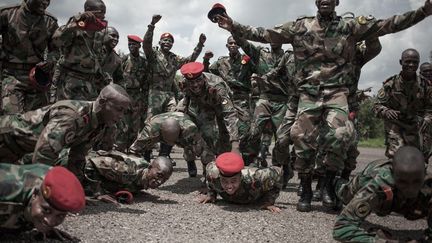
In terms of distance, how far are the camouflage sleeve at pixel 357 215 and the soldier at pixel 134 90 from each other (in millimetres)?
5603

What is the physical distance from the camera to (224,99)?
6402 millimetres

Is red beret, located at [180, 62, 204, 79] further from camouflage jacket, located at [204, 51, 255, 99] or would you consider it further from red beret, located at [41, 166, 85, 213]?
red beret, located at [41, 166, 85, 213]

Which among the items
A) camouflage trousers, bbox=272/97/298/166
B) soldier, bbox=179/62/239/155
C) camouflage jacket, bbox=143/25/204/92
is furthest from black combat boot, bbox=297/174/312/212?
camouflage jacket, bbox=143/25/204/92

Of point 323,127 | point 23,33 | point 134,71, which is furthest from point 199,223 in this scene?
point 134,71

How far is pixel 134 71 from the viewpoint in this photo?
8953 mm

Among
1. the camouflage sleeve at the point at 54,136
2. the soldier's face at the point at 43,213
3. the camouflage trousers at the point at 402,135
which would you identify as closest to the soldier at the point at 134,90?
the camouflage sleeve at the point at 54,136

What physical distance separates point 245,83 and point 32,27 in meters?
4.41

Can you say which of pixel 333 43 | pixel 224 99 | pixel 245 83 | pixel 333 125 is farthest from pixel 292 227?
pixel 245 83

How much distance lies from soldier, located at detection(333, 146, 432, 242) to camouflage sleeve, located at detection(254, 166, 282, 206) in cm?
141

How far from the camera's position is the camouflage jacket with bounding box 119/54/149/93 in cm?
894

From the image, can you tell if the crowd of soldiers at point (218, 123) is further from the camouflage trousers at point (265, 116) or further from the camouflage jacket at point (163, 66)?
the camouflage jacket at point (163, 66)

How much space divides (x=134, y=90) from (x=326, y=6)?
5.21 m

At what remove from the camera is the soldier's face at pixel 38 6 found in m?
5.25

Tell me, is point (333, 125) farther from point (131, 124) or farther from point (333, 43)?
point (131, 124)
